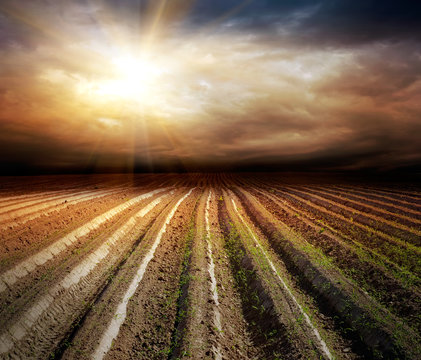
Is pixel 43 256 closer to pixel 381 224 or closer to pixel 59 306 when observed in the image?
pixel 59 306

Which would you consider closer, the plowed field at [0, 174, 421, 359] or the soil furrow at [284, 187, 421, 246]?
the plowed field at [0, 174, 421, 359]

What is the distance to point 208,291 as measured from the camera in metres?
5.82

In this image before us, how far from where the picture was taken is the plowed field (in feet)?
13.8

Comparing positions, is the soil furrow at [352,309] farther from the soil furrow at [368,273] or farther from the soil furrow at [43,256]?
the soil furrow at [43,256]

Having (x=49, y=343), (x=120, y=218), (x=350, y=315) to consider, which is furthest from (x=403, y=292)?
(x=120, y=218)

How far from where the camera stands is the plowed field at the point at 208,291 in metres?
A: 4.20

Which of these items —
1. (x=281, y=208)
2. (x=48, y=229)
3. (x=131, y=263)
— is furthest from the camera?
(x=281, y=208)

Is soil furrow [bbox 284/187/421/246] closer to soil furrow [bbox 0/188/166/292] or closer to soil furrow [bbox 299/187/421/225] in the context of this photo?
soil furrow [bbox 299/187/421/225]

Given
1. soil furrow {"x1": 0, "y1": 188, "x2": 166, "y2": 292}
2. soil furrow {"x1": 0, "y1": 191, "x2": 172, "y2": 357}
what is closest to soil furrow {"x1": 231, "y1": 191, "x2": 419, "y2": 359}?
soil furrow {"x1": 0, "y1": 191, "x2": 172, "y2": 357}

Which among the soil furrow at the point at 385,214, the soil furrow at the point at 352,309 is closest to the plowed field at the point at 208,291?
the soil furrow at the point at 352,309

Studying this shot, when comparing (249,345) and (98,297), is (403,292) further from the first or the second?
(98,297)

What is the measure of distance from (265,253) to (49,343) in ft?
21.1

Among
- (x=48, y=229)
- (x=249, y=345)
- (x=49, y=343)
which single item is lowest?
(x=249, y=345)

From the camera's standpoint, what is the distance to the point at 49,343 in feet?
13.9
